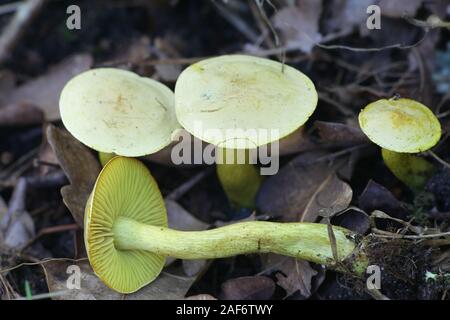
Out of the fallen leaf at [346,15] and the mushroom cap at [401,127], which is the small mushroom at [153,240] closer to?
the mushroom cap at [401,127]

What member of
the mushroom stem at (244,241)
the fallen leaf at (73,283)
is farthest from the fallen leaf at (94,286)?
the mushroom stem at (244,241)

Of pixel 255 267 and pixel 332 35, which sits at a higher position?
pixel 332 35

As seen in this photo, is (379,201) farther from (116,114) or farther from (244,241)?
(116,114)

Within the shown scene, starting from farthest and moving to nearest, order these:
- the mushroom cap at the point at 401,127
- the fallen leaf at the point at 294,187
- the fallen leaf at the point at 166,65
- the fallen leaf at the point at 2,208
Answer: the fallen leaf at the point at 166,65
the fallen leaf at the point at 2,208
the fallen leaf at the point at 294,187
the mushroom cap at the point at 401,127

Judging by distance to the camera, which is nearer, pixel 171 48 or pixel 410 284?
pixel 410 284

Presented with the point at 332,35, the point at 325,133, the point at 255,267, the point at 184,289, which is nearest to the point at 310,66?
the point at 332,35
